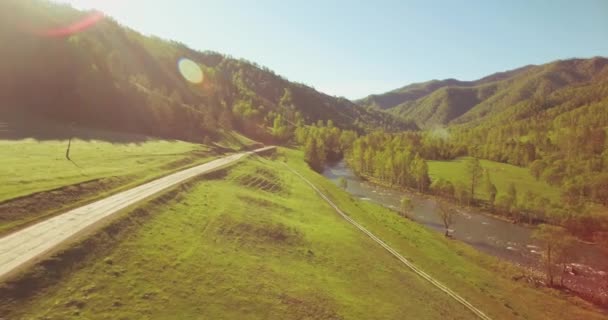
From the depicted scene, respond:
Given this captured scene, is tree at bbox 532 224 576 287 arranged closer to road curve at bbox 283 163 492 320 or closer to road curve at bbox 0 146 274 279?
road curve at bbox 283 163 492 320

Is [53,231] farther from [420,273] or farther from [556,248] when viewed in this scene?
[556,248]

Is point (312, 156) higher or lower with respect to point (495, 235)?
higher

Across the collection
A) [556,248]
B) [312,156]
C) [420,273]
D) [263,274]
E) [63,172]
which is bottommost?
[420,273]

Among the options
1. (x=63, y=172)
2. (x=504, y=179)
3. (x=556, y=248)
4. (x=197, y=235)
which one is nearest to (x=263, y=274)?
(x=197, y=235)

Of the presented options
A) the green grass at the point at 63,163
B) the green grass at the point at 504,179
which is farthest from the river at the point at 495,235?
the green grass at the point at 63,163

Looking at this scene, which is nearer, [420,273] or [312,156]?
[420,273]

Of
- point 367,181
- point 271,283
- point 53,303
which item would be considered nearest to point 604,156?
point 367,181

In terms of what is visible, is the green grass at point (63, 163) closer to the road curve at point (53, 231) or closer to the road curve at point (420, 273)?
the road curve at point (53, 231)

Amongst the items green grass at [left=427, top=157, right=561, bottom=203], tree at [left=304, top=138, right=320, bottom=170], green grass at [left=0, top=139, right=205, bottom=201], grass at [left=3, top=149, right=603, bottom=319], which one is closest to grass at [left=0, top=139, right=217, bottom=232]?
green grass at [left=0, top=139, right=205, bottom=201]
